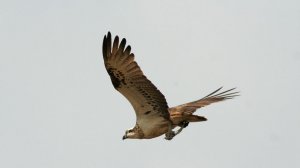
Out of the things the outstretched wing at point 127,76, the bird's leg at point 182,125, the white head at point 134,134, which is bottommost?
the bird's leg at point 182,125

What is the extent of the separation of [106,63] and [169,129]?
2385 millimetres

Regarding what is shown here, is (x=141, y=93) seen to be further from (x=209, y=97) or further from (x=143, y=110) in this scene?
(x=209, y=97)

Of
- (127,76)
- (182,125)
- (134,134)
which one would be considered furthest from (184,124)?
(127,76)

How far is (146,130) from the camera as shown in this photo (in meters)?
32.2

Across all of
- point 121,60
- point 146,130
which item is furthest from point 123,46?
point 146,130

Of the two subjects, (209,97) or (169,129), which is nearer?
(169,129)

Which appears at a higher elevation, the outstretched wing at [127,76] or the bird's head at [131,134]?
the outstretched wing at [127,76]

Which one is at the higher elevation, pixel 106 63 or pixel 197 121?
pixel 106 63

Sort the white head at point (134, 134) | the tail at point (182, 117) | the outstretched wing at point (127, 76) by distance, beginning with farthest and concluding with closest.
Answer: the white head at point (134, 134), the tail at point (182, 117), the outstretched wing at point (127, 76)

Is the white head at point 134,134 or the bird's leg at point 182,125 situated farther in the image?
the white head at point 134,134

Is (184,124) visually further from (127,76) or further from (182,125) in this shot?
(127,76)

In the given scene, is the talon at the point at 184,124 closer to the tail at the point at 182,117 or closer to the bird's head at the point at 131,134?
the tail at the point at 182,117

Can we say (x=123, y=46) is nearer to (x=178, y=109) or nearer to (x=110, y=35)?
(x=110, y=35)

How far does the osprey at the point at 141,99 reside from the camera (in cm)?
3123
